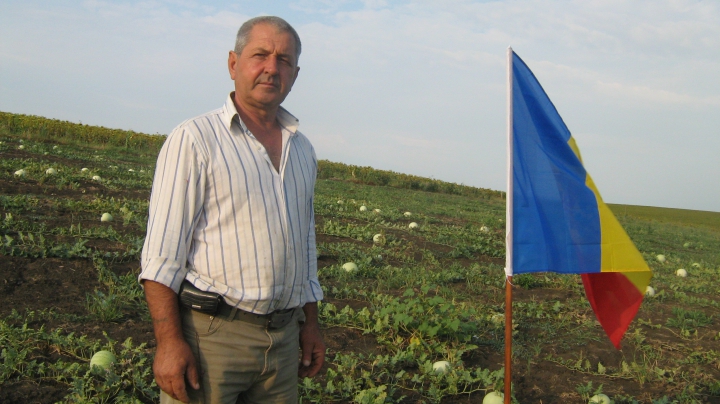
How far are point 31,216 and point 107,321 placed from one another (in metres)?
3.55

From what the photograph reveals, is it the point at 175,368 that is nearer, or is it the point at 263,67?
the point at 175,368

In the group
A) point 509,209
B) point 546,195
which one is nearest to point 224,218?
point 509,209

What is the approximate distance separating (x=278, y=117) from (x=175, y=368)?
3.42ft

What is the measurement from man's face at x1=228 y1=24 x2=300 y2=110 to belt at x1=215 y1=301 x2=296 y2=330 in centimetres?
76

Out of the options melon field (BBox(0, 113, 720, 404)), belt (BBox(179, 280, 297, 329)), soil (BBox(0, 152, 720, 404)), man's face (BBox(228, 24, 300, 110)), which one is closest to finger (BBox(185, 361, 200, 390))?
belt (BBox(179, 280, 297, 329))

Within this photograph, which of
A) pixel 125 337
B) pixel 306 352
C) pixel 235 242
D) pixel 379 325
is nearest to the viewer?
pixel 235 242

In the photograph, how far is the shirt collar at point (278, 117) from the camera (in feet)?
6.85

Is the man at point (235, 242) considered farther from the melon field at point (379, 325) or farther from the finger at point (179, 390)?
the melon field at point (379, 325)

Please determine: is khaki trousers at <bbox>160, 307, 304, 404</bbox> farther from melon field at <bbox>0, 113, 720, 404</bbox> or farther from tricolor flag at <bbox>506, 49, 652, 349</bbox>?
tricolor flag at <bbox>506, 49, 652, 349</bbox>

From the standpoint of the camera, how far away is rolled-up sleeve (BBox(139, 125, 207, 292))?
192cm

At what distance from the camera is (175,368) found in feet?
6.25

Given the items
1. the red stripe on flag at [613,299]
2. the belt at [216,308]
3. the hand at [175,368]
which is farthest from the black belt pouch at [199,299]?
the red stripe on flag at [613,299]

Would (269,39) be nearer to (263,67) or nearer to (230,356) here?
(263,67)

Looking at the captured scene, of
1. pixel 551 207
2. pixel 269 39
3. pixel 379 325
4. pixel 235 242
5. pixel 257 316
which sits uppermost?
pixel 269 39
